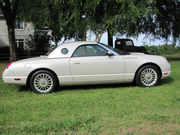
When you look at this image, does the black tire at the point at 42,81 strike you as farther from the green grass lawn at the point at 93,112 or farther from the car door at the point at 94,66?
the car door at the point at 94,66

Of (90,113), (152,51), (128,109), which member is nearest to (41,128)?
(90,113)

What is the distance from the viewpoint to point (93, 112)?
12.5ft

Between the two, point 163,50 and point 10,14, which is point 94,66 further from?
point 163,50

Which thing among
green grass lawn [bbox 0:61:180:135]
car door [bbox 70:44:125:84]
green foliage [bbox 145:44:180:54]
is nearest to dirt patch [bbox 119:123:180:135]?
green grass lawn [bbox 0:61:180:135]

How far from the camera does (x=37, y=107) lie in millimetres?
4293

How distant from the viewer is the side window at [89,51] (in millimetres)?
5745

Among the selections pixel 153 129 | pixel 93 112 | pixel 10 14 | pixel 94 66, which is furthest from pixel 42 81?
pixel 10 14

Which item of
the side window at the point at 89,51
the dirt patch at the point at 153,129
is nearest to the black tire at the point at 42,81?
the side window at the point at 89,51

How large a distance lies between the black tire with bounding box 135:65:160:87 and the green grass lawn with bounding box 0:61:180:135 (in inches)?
10.9

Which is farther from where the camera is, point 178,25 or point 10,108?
point 178,25

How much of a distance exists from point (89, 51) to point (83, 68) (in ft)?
1.77

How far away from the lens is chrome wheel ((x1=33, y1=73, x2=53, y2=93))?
219 inches

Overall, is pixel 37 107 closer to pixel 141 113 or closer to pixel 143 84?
pixel 141 113

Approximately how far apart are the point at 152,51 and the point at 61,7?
59.9 ft
